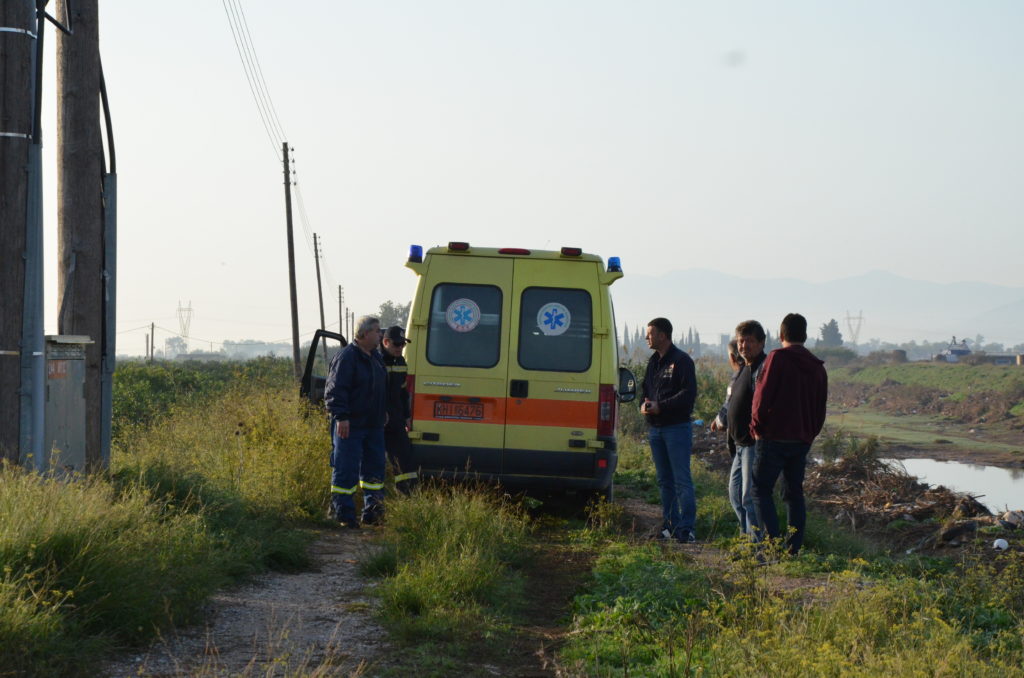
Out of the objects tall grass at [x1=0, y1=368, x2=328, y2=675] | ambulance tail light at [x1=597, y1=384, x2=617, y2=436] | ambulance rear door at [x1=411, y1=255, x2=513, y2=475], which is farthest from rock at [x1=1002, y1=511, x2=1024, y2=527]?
tall grass at [x1=0, y1=368, x2=328, y2=675]

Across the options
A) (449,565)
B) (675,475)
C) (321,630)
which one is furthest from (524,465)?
(321,630)

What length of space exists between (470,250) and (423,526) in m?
2.93

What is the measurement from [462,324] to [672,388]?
1.99 metres

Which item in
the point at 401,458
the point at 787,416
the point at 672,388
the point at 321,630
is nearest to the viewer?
the point at 321,630

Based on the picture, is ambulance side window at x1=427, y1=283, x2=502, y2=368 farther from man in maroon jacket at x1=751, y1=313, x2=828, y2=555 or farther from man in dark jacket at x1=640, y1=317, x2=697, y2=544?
man in maroon jacket at x1=751, y1=313, x2=828, y2=555

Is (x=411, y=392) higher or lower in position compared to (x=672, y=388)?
lower

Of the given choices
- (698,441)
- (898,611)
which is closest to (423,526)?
(898,611)

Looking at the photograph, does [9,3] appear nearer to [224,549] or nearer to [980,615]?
[224,549]

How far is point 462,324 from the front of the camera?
10422mm

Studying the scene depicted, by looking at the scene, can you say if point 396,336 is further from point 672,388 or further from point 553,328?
point 672,388

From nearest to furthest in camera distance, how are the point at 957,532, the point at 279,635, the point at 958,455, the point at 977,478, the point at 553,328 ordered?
1. the point at 279,635
2. the point at 553,328
3. the point at 957,532
4. the point at 977,478
5. the point at 958,455

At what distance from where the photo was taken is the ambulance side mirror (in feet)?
35.8

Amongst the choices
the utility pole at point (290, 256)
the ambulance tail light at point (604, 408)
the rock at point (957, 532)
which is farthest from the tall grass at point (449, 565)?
the utility pole at point (290, 256)

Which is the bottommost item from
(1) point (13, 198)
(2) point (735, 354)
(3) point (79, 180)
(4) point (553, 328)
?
(2) point (735, 354)
